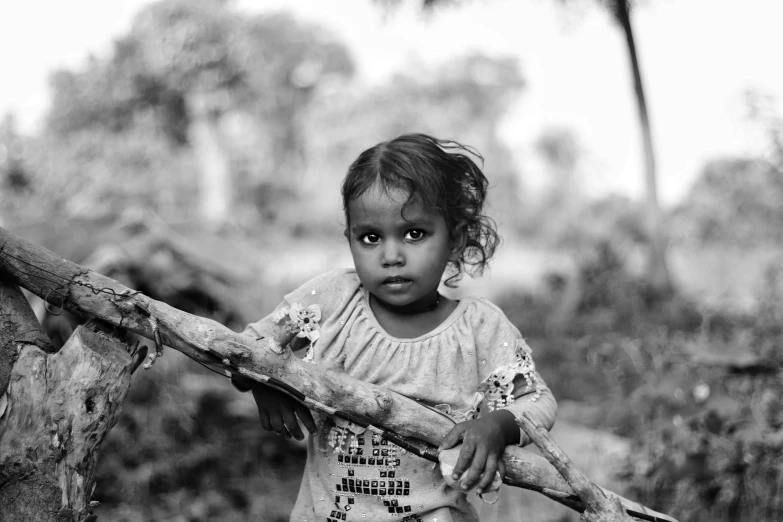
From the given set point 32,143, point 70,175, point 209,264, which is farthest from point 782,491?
point 70,175

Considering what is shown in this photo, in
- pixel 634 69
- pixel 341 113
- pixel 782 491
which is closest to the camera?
pixel 782 491

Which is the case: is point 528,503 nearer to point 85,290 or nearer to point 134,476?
point 134,476

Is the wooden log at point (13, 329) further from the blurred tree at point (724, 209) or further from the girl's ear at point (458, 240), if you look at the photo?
the blurred tree at point (724, 209)

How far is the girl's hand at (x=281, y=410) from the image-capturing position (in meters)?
1.74

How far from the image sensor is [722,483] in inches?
129

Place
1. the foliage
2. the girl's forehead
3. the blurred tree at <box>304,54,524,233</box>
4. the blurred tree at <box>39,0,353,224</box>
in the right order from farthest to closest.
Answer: the blurred tree at <box>304,54,524,233</box>, the blurred tree at <box>39,0,353,224</box>, the foliage, the girl's forehead

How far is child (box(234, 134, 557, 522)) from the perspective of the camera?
186 centimetres

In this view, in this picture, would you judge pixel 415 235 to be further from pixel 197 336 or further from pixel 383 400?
pixel 197 336

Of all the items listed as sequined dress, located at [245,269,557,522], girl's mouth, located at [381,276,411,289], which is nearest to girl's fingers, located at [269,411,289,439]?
sequined dress, located at [245,269,557,522]

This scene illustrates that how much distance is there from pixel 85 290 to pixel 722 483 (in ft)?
8.84

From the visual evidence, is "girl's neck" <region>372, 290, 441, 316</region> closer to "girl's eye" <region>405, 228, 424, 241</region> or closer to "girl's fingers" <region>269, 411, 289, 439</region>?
"girl's eye" <region>405, 228, 424, 241</region>

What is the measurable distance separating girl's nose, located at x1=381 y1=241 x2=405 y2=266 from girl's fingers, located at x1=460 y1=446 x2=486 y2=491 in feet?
1.55

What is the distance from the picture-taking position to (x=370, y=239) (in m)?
1.89

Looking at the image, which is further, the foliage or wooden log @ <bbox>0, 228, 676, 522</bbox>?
the foliage
